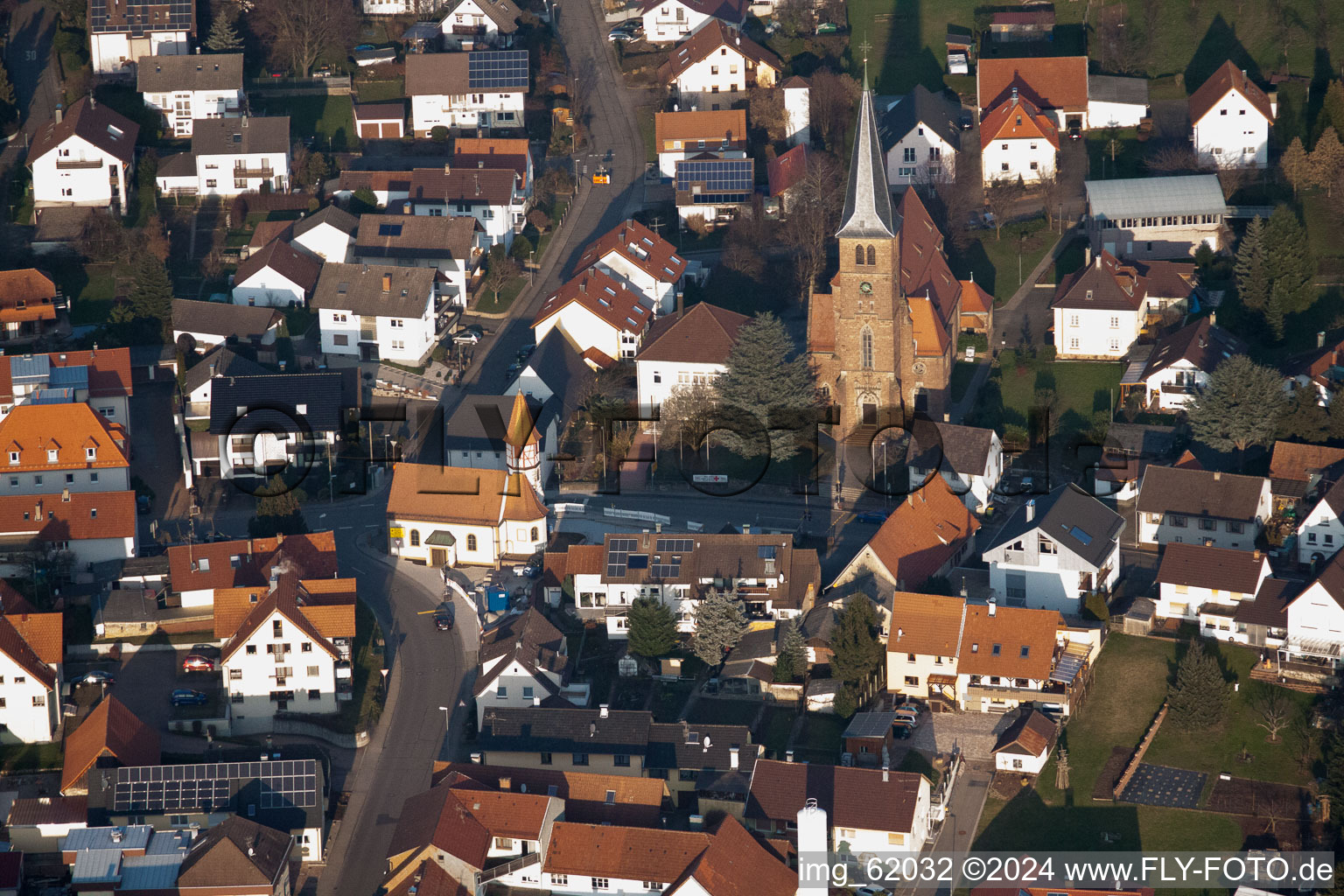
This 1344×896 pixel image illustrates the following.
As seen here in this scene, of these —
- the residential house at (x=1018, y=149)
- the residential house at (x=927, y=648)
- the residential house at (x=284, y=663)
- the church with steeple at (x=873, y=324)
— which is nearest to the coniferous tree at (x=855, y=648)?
the residential house at (x=927, y=648)

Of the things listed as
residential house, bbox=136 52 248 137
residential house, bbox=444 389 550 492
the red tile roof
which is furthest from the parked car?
the red tile roof

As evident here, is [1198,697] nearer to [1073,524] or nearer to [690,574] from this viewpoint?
[1073,524]

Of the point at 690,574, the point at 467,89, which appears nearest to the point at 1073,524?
the point at 690,574

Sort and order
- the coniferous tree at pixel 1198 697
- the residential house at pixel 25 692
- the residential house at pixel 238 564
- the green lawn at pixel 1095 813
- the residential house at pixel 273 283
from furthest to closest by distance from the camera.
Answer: the residential house at pixel 273 283 < the residential house at pixel 238 564 < the residential house at pixel 25 692 < the coniferous tree at pixel 1198 697 < the green lawn at pixel 1095 813

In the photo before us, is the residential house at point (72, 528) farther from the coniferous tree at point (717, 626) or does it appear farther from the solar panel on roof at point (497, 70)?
the solar panel on roof at point (497, 70)

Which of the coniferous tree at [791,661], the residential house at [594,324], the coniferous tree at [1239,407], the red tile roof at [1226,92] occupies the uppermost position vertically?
the red tile roof at [1226,92]

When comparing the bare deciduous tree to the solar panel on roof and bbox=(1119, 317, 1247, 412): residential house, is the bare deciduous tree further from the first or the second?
bbox=(1119, 317, 1247, 412): residential house

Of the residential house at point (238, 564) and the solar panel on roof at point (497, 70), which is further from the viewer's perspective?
the solar panel on roof at point (497, 70)
